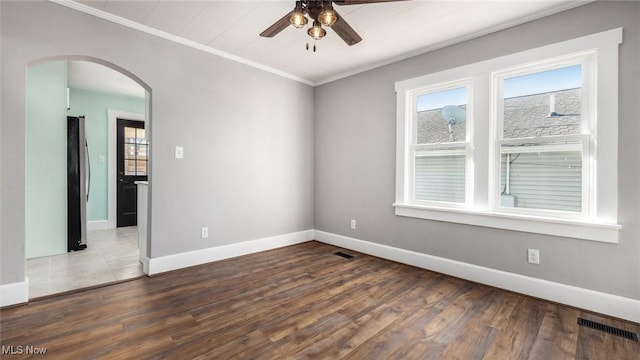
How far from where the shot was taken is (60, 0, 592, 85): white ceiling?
97.3 inches

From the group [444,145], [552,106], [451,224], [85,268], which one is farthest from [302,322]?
[552,106]

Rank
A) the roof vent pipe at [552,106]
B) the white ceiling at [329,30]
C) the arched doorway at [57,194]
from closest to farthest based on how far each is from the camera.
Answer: the white ceiling at [329,30] < the roof vent pipe at [552,106] < the arched doorway at [57,194]

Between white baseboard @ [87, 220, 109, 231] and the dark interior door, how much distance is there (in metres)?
0.22

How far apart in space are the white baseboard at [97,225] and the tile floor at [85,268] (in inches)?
47.3

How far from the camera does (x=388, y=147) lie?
3.74 meters

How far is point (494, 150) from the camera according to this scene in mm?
2883

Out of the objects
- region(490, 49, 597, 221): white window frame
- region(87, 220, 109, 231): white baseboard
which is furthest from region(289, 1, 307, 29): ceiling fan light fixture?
region(87, 220, 109, 231): white baseboard

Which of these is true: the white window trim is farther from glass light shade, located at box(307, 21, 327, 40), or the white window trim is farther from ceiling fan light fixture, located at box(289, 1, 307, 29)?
ceiling fan light fixture, located at box(289, 1, 307, 29)

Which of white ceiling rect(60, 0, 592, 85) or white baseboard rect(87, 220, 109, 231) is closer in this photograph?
white ceiling rect(60, 0, 592, 85)

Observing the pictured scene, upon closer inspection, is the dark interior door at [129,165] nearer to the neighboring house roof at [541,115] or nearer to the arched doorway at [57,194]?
the arched doorway at [57,194]

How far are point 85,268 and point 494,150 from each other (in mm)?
4675

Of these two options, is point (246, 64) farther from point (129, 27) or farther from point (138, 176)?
point (138, 176)

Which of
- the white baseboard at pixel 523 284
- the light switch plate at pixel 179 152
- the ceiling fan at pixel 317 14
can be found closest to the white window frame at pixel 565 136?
the white baseboard at pixel 523 284

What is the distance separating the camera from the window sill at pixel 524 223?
2281mm
